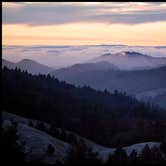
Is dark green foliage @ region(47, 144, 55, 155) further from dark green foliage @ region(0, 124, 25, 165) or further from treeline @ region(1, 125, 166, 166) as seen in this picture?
dark green foliage @ region(0, 124, 25, 165)

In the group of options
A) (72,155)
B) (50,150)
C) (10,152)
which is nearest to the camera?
(10,152)

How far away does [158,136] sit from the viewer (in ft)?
52.4

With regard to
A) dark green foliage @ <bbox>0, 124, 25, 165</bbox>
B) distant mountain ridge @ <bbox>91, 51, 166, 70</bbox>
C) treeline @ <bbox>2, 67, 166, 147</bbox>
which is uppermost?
dark green foliage @ <bbox>0, 124, 25, 165</bbox>

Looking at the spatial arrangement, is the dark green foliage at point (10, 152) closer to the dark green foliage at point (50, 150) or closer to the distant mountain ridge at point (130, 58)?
the dark green foliage at point (50, 150)

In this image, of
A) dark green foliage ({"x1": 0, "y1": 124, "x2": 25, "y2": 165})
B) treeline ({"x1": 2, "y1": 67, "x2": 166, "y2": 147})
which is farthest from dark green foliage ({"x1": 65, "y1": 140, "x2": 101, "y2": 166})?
treeline ({"x1": 2, "y1": 67, "x2": 166, "y2": 147})

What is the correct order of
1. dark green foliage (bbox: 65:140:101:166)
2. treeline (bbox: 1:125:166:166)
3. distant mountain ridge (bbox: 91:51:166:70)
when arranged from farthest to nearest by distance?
distant mountain ridge (bbox: 91:51:166:70), dark green foliage (bbox: 65:140:101:166), treeline (bbox: 1:125:166:166)

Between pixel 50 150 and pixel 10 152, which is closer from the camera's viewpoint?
pixel 10 152

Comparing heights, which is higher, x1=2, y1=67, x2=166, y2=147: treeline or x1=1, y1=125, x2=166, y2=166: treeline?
x1=1, y1=125, x2=166, y2=166: treeline

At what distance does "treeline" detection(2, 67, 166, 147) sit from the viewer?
17.4m

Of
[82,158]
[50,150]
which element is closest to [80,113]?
[50,150]

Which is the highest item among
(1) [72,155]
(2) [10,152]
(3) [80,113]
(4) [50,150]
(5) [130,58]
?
(2) [10,152]

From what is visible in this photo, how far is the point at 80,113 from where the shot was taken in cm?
2384

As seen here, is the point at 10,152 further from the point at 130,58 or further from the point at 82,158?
the point at 130,58

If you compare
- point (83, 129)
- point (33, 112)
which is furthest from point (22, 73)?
point (83, 129)
